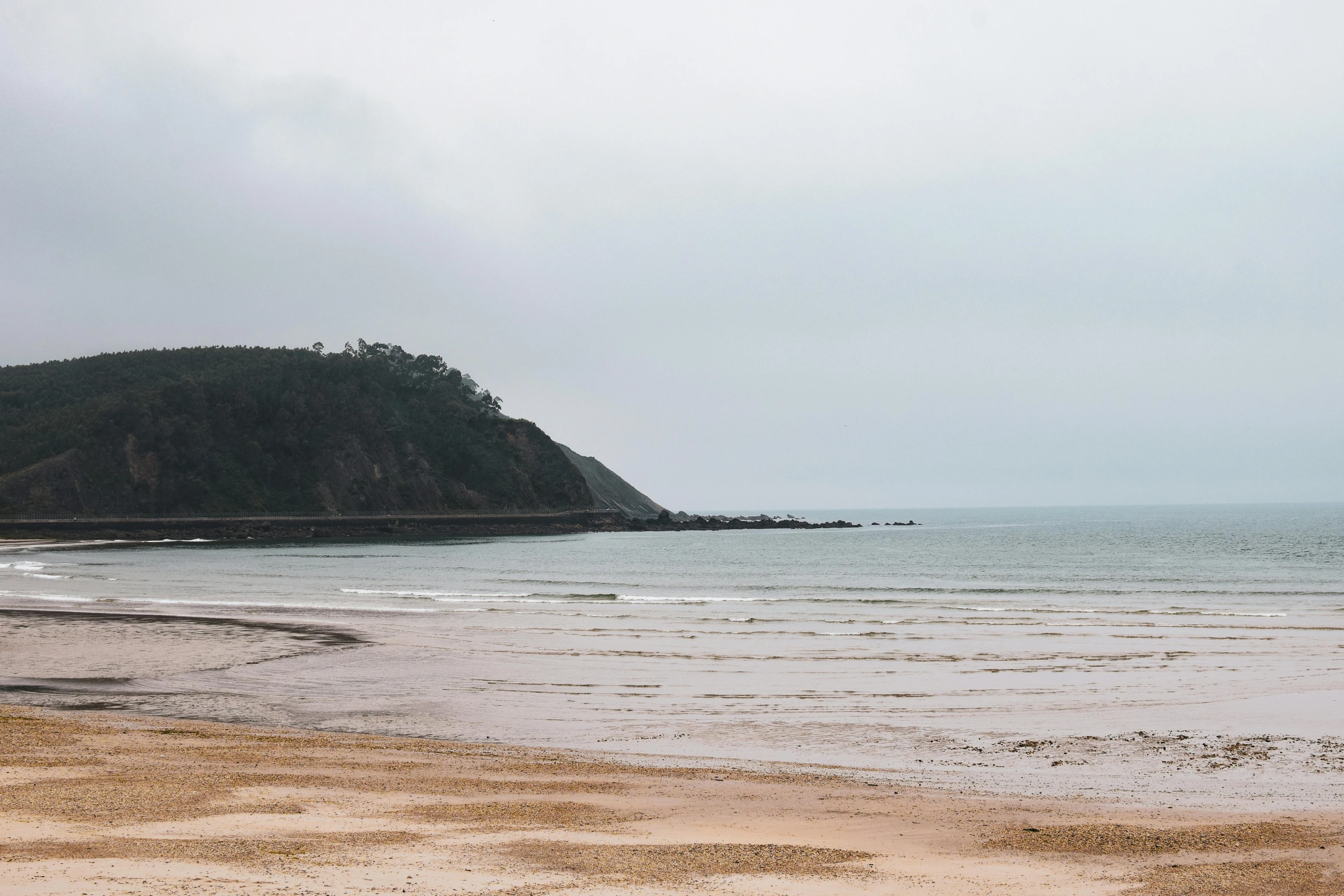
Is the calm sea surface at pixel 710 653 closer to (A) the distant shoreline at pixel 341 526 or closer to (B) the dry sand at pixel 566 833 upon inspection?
(B) the dry sand at pixel 566 833

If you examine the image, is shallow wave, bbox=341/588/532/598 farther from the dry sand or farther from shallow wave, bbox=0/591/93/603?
the dry sand

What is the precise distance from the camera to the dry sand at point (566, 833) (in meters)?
7.08

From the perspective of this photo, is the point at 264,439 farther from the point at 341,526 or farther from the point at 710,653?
the point at 710,653

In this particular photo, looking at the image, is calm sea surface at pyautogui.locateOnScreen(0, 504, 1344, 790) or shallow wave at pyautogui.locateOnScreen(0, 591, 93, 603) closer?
calm sea surface at pyautogui.locateOnScreen(0, 504, 1344, 790)

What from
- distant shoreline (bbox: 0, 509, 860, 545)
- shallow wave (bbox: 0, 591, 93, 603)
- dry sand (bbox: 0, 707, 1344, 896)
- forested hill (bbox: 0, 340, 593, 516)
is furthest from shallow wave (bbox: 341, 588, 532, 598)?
forested hill (bbox: 0, 340, 593, 516)

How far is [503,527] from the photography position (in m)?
139

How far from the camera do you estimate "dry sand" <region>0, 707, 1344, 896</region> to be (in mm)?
7082

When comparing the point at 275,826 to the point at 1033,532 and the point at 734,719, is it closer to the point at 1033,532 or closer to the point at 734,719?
the point at 734,719

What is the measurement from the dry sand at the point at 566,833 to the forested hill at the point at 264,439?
119999mm

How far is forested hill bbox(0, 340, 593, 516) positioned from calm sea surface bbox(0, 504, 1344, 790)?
247ft

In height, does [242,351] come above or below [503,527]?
above

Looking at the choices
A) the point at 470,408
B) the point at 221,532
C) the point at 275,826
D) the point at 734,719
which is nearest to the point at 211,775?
the point at 275,826

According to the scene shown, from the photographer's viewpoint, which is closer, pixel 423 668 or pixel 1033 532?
pixel 423 668

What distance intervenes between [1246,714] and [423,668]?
15.3 m
